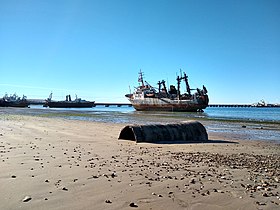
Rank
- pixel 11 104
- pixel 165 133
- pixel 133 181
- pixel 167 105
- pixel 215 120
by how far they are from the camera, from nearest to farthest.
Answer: pixel 133 181
pixel 165 133
pixel 215 120
pixel 167 105
pixel 11 104

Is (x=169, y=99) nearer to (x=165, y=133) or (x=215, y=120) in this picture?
(x=215, y=120)

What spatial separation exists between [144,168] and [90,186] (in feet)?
5.84

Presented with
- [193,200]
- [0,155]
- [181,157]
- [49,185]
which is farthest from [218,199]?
[0,155]

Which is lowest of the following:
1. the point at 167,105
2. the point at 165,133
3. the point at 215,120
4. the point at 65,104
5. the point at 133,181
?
the point at 215,120

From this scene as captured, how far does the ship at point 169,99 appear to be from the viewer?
71688 mm

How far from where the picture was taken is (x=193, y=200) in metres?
4.36

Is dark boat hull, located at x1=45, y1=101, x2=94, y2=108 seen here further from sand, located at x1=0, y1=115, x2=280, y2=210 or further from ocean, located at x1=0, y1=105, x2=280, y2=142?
sand, located at x1=0, y1=115, x2=280, y2=210

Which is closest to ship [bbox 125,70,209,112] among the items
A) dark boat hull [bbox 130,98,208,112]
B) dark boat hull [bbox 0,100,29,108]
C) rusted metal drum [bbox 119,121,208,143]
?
dark boat hull [bbox 130,98,208,112]

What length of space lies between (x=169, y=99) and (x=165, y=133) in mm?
63403

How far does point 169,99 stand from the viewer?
247 ft

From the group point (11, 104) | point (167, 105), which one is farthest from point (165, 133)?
point (11, 104)

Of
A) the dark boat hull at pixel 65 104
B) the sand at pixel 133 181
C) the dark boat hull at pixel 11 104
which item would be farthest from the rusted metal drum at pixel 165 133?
the dark boat hull at pixel 65 104

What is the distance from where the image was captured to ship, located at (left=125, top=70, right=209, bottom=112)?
7169 cm

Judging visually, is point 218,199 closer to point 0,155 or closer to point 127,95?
point 0,155
